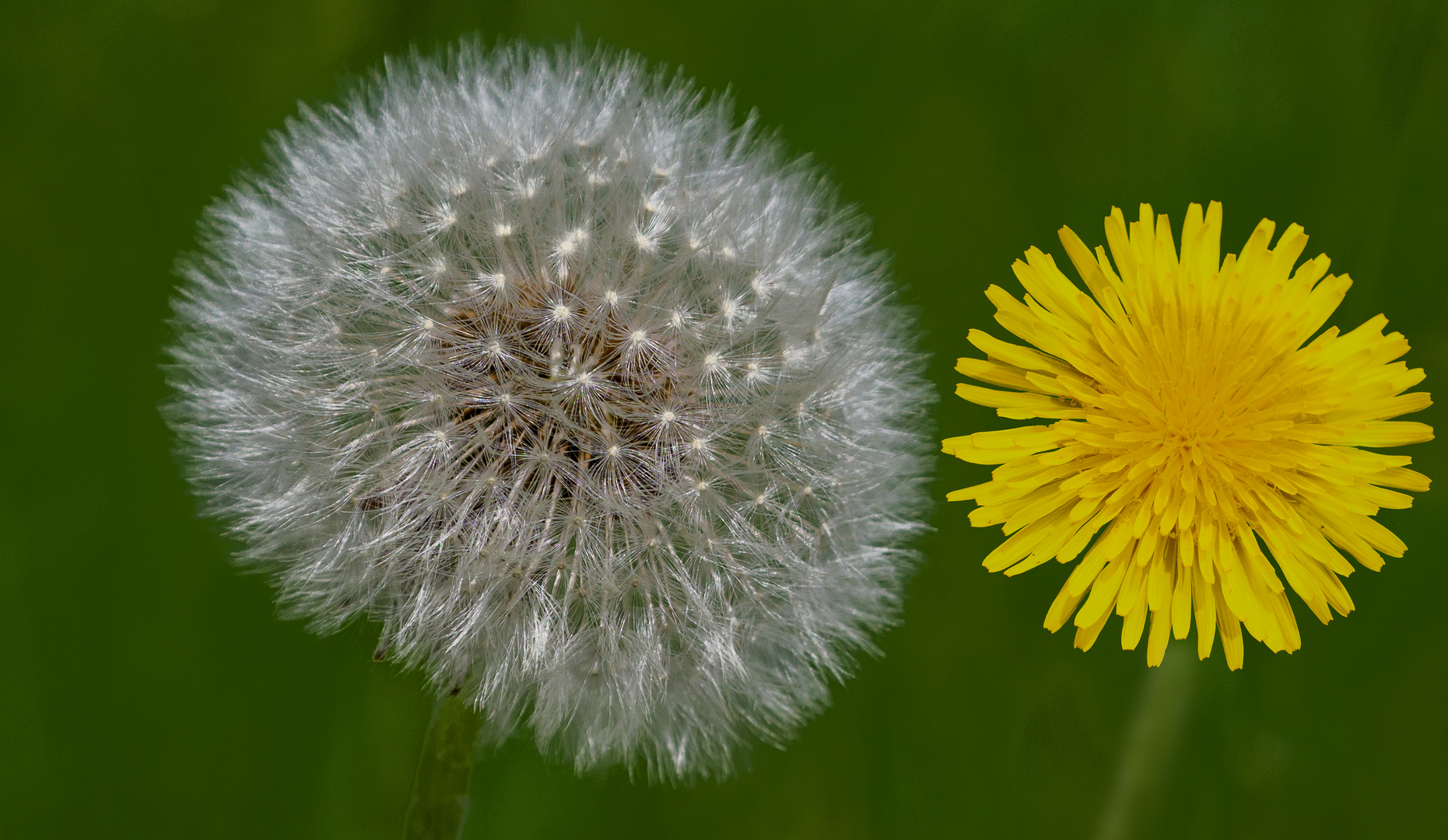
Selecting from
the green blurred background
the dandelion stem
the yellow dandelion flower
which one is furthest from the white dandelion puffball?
the dandelion stem

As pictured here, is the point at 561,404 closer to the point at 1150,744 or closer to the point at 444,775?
the point at 444,775

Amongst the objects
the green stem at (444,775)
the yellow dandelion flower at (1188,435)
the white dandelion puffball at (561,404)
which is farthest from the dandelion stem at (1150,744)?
the green stem at (444,775)

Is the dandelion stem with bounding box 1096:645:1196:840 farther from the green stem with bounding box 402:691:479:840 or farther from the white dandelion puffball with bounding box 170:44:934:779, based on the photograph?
the green stem with bounding box 402:691:479:840

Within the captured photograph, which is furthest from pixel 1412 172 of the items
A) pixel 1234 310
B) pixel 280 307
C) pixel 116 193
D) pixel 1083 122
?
pixel 116 193

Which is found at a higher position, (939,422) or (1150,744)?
(939,422)

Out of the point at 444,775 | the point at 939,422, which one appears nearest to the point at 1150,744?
the point at 939,422

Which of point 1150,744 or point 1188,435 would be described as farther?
point 1150,744
